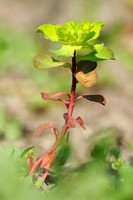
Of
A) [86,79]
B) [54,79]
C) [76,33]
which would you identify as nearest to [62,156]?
[86,79]

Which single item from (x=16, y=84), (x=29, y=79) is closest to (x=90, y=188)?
(x=16, y=84)

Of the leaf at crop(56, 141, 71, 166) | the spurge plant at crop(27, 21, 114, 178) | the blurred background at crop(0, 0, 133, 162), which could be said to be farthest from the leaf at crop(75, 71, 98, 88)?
the blurred background at crop(0, 0, 133, 162)

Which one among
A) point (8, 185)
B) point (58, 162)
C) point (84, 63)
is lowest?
point (58, 162)

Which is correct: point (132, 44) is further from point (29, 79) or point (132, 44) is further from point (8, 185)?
point (8, 185)

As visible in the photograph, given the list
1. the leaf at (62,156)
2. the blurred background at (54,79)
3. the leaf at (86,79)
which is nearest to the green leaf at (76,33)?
the leaf at (86,79)

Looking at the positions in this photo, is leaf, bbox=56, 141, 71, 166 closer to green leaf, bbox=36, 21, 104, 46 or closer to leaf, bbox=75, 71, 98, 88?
leaf, bbox=75, 71, 98, 88

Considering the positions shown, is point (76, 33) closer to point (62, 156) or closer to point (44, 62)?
point (44, 62)

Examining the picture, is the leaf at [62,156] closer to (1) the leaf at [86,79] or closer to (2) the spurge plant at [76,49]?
(2) the spurge plant at [76,49]
